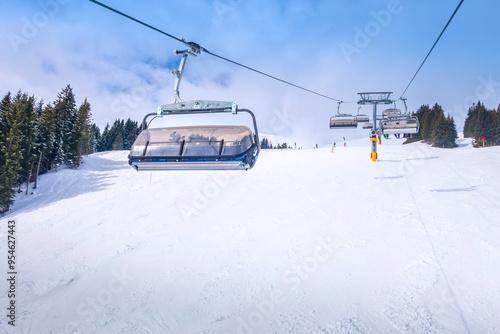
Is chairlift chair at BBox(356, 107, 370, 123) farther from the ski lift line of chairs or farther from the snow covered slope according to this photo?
the ski lift line of chairs

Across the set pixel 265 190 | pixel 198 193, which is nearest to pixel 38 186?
pixel 198 193

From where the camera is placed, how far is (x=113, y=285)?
7684mm

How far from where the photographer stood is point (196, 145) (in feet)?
21.5

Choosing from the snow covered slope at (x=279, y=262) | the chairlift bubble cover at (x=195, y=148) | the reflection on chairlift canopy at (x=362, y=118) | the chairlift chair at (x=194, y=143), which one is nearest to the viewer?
the snow covered slope at (x=279, y=262)

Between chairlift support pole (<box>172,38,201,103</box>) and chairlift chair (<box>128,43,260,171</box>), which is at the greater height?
chairlift support pole (<box>172,38,201,103</box>)

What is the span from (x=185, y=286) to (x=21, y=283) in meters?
5.65

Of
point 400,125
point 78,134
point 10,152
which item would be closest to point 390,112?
point 400,125

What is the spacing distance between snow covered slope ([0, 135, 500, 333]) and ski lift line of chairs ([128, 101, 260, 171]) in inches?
141

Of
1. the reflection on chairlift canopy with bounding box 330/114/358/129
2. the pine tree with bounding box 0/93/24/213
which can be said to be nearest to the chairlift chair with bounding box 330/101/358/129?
the reflection on chairlift canopy with bounding box 330/114/358/129

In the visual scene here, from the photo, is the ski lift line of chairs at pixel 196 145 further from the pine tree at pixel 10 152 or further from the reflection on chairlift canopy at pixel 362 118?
the pine tree at pixel 10 152

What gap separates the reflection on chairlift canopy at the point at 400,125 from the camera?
18.0 meters

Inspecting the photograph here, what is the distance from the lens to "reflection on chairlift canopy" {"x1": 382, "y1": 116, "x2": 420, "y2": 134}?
18000 mm

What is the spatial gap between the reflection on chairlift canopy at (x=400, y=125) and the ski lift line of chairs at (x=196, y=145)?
15.6 metres

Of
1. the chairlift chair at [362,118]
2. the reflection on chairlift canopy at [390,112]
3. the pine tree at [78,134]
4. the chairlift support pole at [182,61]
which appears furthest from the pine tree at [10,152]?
the reflection on chairlift canopy at [390,112]
